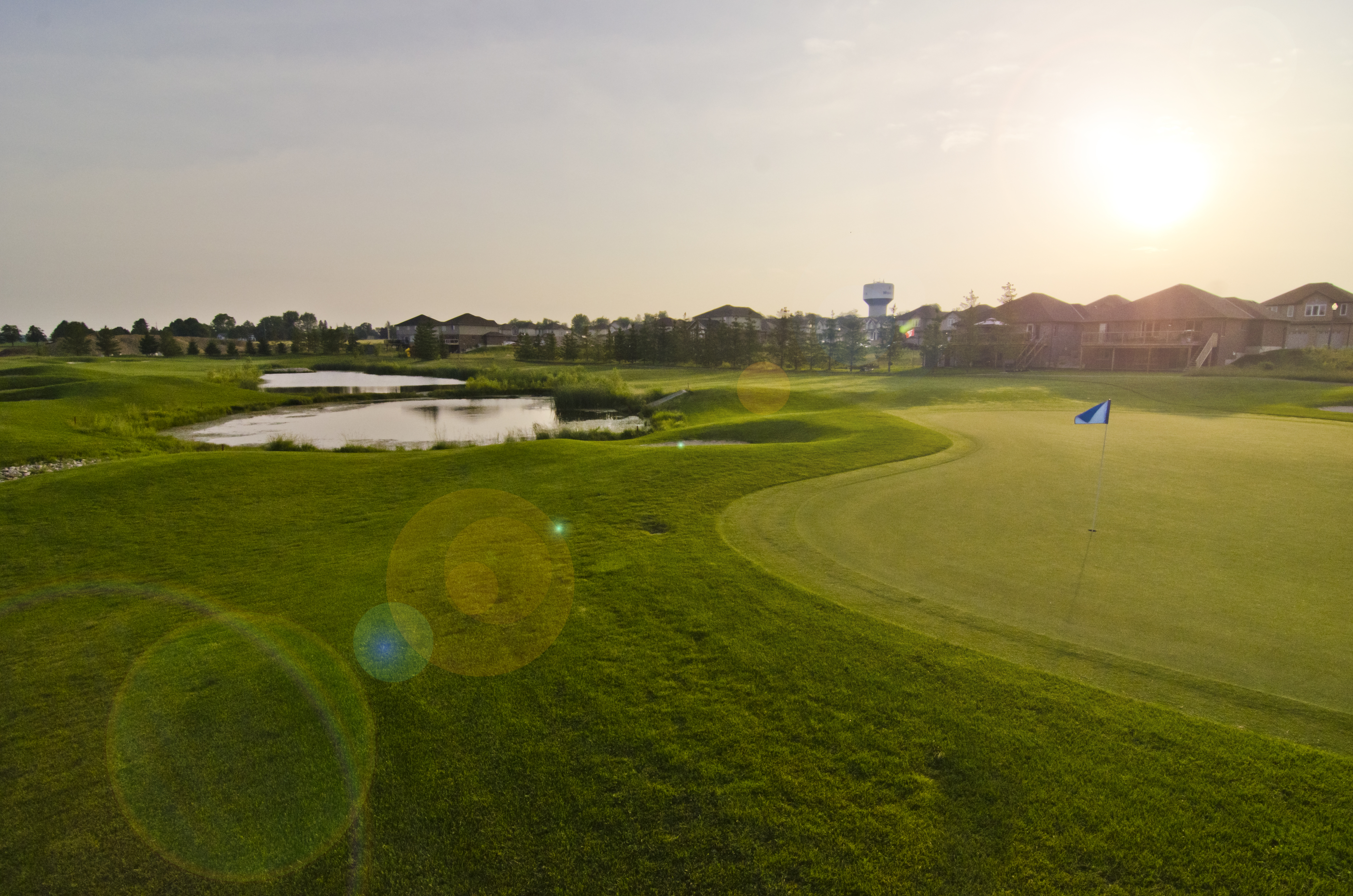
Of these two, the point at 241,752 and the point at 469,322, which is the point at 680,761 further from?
the point at 469,322

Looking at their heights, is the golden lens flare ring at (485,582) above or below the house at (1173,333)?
below

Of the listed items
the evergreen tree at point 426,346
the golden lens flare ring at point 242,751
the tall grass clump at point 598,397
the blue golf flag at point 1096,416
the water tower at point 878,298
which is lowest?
the golden lens flare ring at point 242,751

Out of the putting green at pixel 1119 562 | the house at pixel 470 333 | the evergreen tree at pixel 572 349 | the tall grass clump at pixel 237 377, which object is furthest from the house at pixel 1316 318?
the house at pixel 470 333

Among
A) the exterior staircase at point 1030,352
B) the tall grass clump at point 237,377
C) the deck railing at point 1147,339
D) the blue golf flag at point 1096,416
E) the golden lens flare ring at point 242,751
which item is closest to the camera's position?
the golden lens flare ring at point 242,751

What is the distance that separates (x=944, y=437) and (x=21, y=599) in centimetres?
2136

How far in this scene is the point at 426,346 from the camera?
98.6 m

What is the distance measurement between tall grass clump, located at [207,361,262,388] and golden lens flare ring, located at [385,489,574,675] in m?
49.2

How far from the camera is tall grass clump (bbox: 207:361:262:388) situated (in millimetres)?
53906

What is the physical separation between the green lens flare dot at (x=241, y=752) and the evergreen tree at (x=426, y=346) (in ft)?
313

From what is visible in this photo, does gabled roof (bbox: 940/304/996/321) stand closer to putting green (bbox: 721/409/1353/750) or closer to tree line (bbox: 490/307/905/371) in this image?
tree line (bbox: 490/307/905/371)

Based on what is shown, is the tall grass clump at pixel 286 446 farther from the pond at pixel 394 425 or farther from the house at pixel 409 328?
the house at pixel 409 328

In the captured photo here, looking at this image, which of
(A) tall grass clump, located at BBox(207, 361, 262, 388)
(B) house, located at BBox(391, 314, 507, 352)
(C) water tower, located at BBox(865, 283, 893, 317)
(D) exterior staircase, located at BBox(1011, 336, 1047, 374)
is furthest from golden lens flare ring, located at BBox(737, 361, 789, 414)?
(C) water tower, located at BBox(865, 283, 893, 317)

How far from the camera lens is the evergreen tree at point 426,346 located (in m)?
97.8

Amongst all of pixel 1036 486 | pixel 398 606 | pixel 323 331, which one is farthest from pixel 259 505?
pixel 323 331
